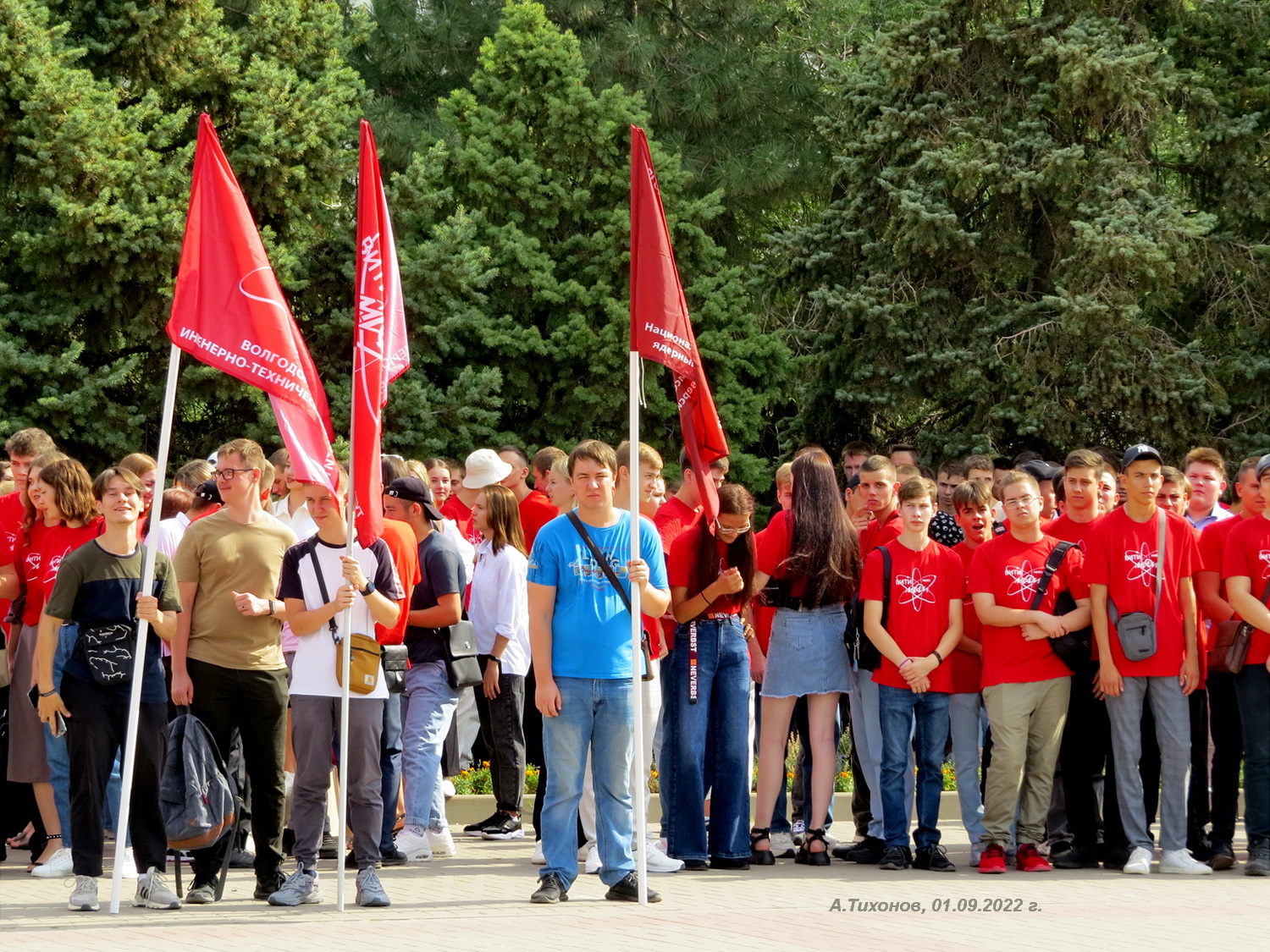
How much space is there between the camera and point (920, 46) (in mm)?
21812

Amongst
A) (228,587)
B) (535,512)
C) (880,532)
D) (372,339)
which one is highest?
(372,339)

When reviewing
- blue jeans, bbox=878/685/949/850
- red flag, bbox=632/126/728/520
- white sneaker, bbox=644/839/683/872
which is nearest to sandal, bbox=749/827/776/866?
white sneaker, bbox=644/839/683/872

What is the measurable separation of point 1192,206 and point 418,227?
35.8 ft

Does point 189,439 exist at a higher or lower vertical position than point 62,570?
higher

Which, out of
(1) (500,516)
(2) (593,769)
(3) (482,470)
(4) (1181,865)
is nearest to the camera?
(2) (593,769)

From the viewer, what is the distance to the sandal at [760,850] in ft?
31.3

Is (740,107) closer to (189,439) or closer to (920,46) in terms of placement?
(920,46)

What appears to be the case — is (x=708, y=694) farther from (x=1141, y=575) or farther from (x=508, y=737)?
(x=1141, y=575)

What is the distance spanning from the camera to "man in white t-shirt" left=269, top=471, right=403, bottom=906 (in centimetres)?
804

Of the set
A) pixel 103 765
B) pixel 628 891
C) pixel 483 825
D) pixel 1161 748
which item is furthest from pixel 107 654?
pixel 1161 748

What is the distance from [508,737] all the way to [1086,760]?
3.66 m

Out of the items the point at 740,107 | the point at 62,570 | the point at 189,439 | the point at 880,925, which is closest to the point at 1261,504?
the point at 880,925

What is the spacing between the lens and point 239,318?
8.15 m

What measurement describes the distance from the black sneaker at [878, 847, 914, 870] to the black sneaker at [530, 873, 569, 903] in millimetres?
2146
